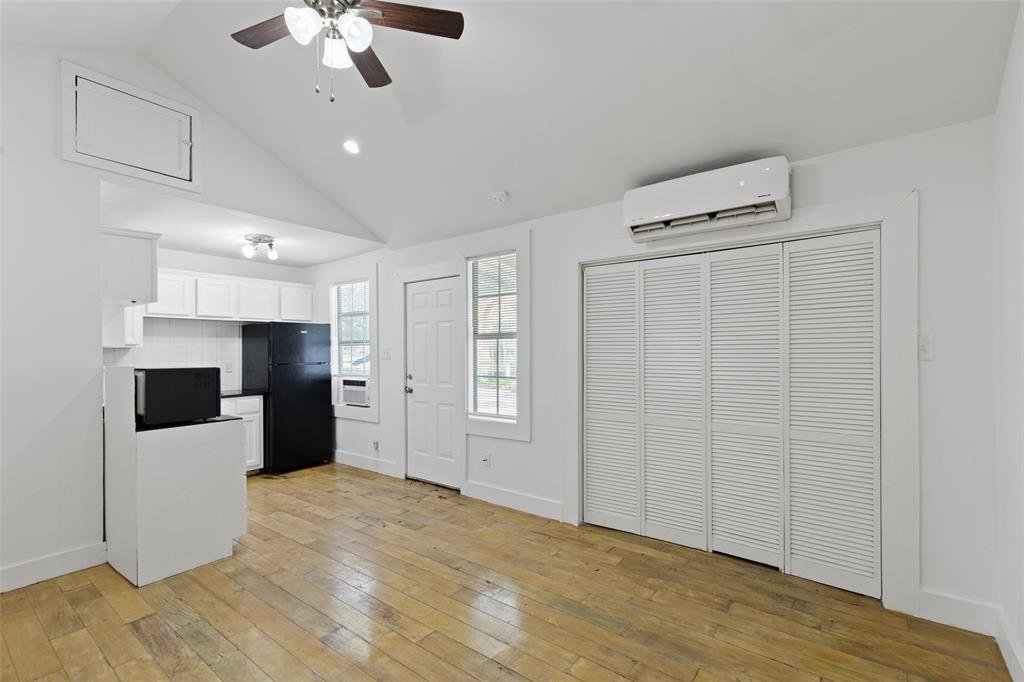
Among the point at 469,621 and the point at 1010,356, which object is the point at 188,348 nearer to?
the point at 469,621

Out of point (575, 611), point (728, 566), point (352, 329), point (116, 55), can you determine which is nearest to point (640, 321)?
point (728, 566)

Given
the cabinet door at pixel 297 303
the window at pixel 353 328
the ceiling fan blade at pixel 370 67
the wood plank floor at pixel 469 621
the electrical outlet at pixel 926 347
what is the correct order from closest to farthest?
the wood plank floor at pixel 469 621 < the ceiling fan blade at pixel 370 67 < the electrical outlet at pixel 926 347 < the window at pixel 353 328 < the cabinet door at pixel 297 303

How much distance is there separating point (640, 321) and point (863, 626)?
202cm

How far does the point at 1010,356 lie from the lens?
200 cm

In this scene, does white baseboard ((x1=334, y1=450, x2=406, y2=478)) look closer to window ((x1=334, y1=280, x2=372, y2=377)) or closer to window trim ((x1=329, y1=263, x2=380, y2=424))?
window trim ((x1=329, y1=263, x2=380, y2=424))

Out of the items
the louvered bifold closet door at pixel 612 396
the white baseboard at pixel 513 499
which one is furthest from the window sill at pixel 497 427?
the louvered bifold closet door at pixel 612 396

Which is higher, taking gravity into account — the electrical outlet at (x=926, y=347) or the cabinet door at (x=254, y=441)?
the electrical outlet at (x=926, y=347)

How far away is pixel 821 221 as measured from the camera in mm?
2695

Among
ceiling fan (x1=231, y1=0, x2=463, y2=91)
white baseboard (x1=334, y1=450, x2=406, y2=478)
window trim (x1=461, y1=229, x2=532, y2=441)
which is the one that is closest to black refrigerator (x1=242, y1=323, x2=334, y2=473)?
white baseboard (x1=334, y1=450, x2=406, y2=478)

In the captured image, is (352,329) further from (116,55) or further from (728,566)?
(728,566)

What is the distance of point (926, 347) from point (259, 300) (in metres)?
5.75

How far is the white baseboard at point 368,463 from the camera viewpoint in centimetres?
501

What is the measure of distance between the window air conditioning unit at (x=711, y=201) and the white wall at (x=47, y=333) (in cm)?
341

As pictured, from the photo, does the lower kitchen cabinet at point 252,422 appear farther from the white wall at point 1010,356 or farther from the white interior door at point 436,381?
the white wall at point 1010,356
